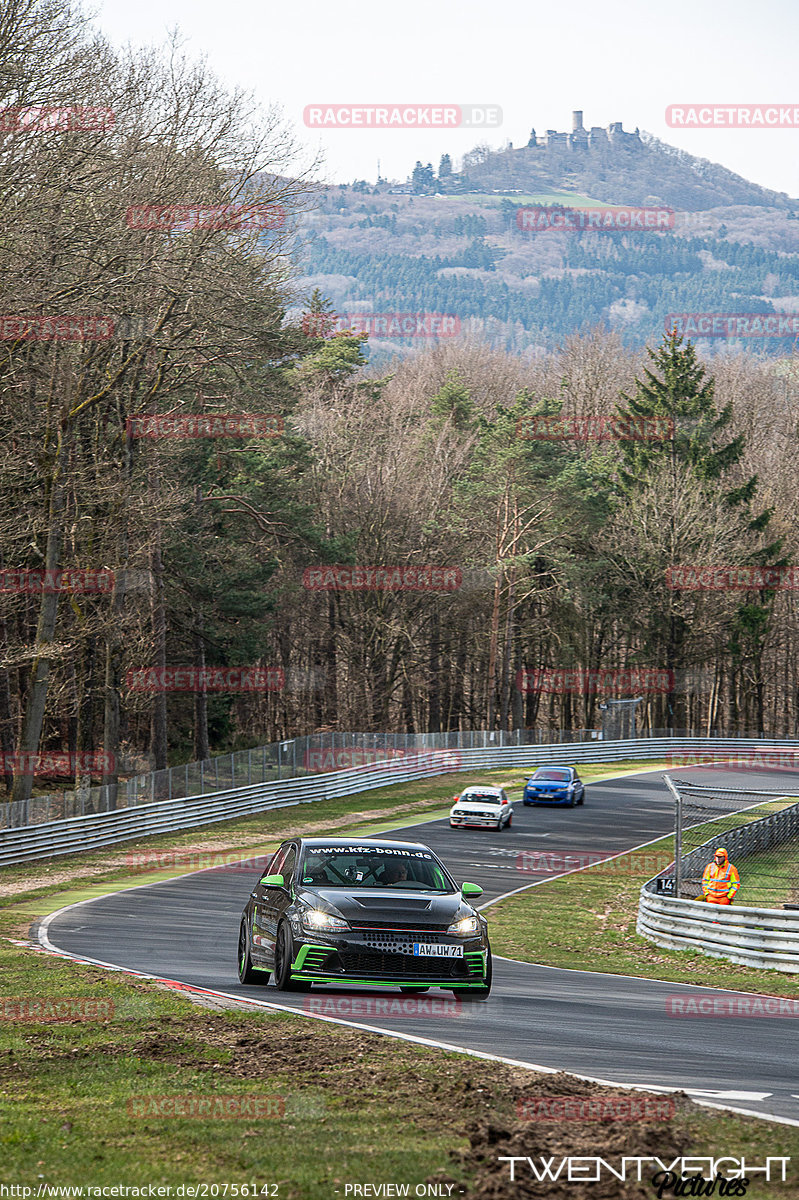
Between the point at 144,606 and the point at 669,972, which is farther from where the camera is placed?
the point at 144,606

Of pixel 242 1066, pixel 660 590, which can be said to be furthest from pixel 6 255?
pixel 660 590

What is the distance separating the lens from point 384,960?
36.8ft

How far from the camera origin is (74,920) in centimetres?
2128

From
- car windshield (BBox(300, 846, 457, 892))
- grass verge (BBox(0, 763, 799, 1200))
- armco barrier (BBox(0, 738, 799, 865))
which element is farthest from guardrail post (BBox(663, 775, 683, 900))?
armco barrier (BBox(0, 738, 799, 865))

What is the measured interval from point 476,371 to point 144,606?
236ft

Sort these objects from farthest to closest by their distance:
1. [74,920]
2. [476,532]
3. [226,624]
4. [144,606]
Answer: [476,532]
[226,624]
[144,606]
[74,920]

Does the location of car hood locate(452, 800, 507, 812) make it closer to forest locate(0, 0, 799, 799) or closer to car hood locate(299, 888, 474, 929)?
forest locate(0, 0, 799, 799)

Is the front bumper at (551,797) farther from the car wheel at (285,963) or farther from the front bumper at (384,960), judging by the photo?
the front bumper at (384,960)

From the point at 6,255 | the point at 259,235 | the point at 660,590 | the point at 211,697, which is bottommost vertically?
the point at 211,697

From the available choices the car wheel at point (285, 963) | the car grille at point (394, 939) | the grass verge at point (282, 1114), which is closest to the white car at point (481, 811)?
the car wheel at point (285, 963)

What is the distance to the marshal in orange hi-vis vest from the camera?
22047 millimetres

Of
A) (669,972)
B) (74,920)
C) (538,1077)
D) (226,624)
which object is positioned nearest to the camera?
(538,1077)

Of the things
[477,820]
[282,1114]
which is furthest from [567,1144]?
[477,820]

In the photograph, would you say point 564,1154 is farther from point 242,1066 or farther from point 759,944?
point 759,944
